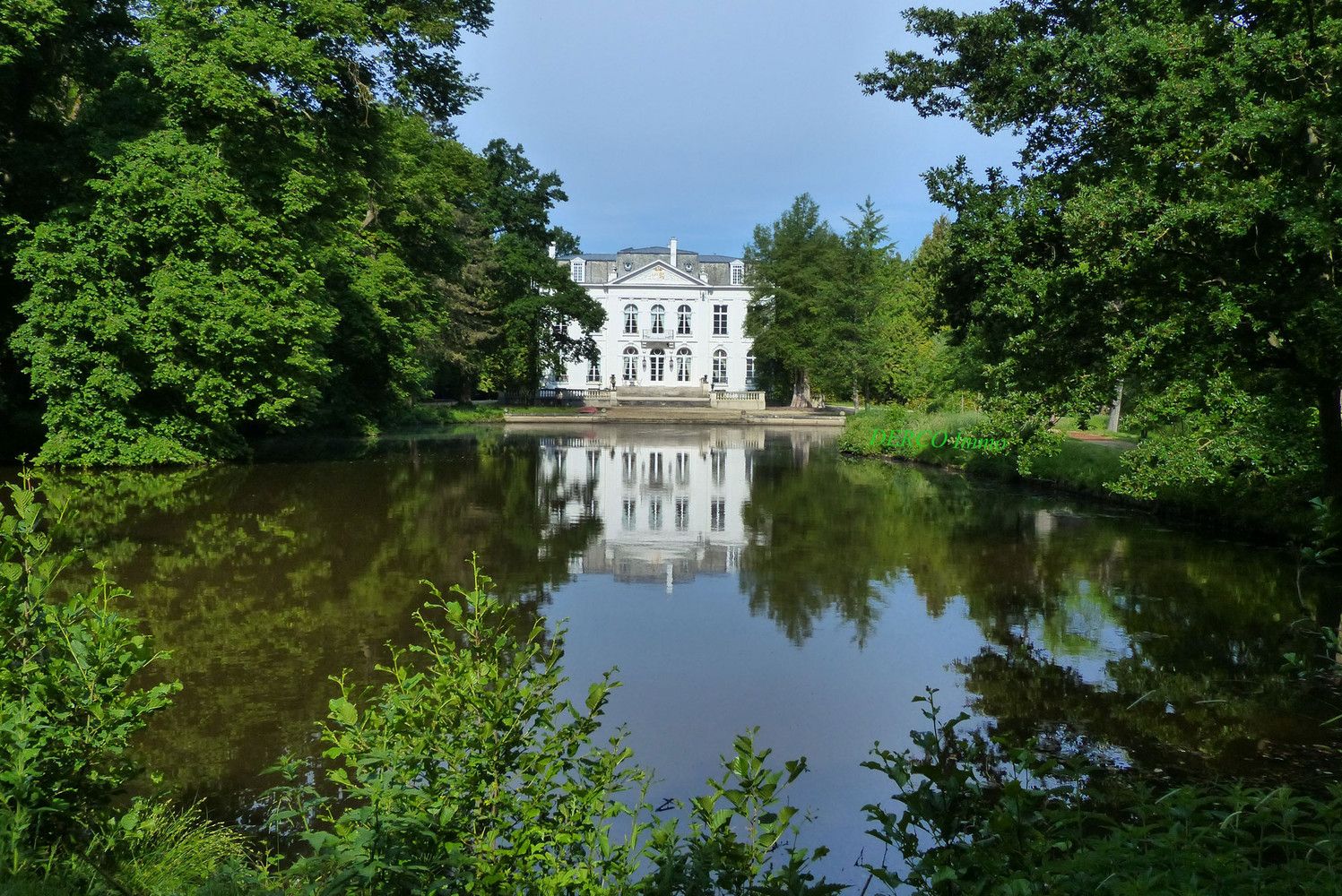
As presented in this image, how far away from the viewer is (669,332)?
77.2m

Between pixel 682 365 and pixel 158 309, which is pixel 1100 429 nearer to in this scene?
pixel 158 309

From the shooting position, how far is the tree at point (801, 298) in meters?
55.4

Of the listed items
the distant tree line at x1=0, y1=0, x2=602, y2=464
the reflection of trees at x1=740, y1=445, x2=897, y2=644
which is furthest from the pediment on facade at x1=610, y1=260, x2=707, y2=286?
the reflection of trees at x1=740, y1=445, x2=897, y2=644

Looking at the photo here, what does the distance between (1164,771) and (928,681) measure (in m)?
2.13

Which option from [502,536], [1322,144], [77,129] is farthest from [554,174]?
[1322,144]

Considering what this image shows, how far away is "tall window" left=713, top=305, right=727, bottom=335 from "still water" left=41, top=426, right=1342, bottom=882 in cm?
5847

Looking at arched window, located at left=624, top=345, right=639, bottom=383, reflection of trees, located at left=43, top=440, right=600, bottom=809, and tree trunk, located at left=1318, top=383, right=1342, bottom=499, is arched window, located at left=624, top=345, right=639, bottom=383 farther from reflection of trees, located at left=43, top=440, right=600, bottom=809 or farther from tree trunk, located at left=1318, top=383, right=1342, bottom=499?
tree trunk, located at left=1318, top=383, right=1342, bottom=499

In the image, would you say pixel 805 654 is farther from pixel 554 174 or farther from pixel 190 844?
pixel 554 174

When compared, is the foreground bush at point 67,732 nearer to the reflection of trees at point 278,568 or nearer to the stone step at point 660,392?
the reflection of trees at point 278,568

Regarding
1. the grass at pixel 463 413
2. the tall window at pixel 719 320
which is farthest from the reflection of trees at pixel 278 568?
the tall window at pixel 719 320

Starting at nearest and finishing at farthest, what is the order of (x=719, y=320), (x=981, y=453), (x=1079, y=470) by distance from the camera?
(x=1079, y=470) < (x=981, y=453) < (x=719, y=320)

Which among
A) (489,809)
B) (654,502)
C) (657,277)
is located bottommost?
(654,502)

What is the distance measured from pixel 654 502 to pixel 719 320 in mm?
59684

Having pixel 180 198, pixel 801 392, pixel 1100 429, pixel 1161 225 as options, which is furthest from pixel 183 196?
pixel 801 392
